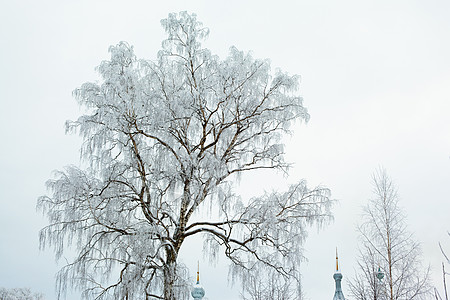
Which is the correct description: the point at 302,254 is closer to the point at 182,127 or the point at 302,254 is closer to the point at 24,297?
the point at 182,127

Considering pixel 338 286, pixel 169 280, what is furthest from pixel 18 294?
pixel 169 280

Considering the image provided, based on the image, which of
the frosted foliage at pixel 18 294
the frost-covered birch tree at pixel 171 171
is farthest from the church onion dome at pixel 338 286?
the frosted foliage at pixel 18 294

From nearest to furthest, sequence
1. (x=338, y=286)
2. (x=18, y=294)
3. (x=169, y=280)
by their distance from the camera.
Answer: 1. (x=169, y=280)
2. (x=338, y=286)
3. (x=18, y=294)

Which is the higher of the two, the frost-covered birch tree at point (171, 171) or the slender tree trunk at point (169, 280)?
the frost-covered birch tree at point (171, 171)

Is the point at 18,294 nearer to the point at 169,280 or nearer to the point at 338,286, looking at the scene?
the point at 338,286

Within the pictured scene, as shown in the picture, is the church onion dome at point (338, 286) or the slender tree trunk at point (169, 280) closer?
the slender tree trunk at point (169, 280)

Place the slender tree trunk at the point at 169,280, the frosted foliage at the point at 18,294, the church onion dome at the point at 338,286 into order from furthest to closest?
the frosted foliage at the point at 18,294
the church onion dome at the point at 338,286
the slender tree trunk at the point at 169,280

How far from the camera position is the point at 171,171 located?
10289mm

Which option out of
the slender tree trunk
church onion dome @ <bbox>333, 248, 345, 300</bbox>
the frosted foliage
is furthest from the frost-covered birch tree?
the frosted foliage

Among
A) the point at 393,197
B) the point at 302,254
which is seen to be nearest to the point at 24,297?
the point at 393,197

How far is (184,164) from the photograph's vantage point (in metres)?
10.5

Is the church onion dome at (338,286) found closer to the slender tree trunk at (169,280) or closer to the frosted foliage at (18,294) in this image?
the slender tree trunk at (169,280)

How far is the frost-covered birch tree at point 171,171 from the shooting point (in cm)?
972

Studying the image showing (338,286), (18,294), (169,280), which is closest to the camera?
(169,280)
